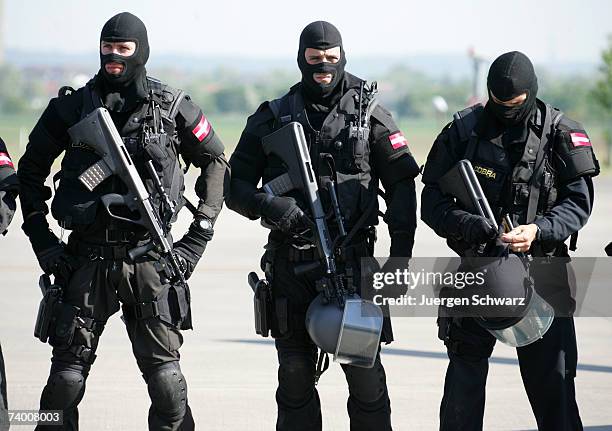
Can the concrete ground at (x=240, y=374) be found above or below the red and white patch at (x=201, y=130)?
below

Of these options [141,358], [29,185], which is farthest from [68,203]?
[141,358]

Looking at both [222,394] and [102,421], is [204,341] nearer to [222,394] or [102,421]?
[222,394]

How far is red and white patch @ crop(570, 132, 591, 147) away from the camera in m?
5.28

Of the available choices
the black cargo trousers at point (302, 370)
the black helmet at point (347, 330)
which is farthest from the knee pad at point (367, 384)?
the black helmet at point (347, 330)

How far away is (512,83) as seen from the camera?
514 centimetres

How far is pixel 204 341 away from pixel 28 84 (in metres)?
131

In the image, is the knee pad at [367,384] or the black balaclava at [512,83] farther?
the knee pad at [367,384]

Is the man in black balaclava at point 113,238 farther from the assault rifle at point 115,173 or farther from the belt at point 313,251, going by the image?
the belt at point 313,251

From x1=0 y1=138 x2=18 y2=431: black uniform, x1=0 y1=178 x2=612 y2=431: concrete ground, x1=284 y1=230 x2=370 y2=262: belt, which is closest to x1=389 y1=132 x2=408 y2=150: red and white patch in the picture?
x1=284 y1=230 x2=370 y2=262: belt

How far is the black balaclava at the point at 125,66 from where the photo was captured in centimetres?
528

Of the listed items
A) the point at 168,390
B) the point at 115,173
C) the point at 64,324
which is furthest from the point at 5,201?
the point at 168,390

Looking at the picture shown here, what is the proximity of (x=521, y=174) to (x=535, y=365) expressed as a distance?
0.87 m

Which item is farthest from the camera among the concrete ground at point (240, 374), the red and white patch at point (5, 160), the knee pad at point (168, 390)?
the concrete ground at point (240, 374)

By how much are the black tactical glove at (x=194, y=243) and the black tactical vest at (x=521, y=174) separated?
1237 millimetres
